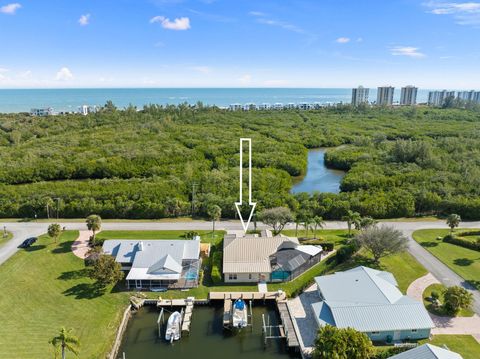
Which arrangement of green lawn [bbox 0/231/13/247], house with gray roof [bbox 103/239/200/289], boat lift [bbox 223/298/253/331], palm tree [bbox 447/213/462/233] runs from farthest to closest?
palm tree [bbox 447/213/462/233] → green lawn [bbox 0/231/13/247] → house with gray roof [bbox 103/239/200/289] → boat lift [bbox 223/298/253/331]

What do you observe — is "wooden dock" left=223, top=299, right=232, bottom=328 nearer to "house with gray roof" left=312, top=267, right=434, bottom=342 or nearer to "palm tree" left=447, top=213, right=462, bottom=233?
"house with gray roof" left=312, top=267, right=434, bottom=342

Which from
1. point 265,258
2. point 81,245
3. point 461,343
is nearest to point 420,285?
point 461,343

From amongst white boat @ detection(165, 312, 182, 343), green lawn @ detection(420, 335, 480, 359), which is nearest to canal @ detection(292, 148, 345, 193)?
green lawn @ detection(420, 335, 480, 359)

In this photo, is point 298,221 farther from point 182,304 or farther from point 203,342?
point 203,342

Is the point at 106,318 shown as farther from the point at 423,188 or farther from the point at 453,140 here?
the point at 453,140

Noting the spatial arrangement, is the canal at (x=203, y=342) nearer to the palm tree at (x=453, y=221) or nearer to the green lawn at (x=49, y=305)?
the green lawn at (x=49, y=305)
